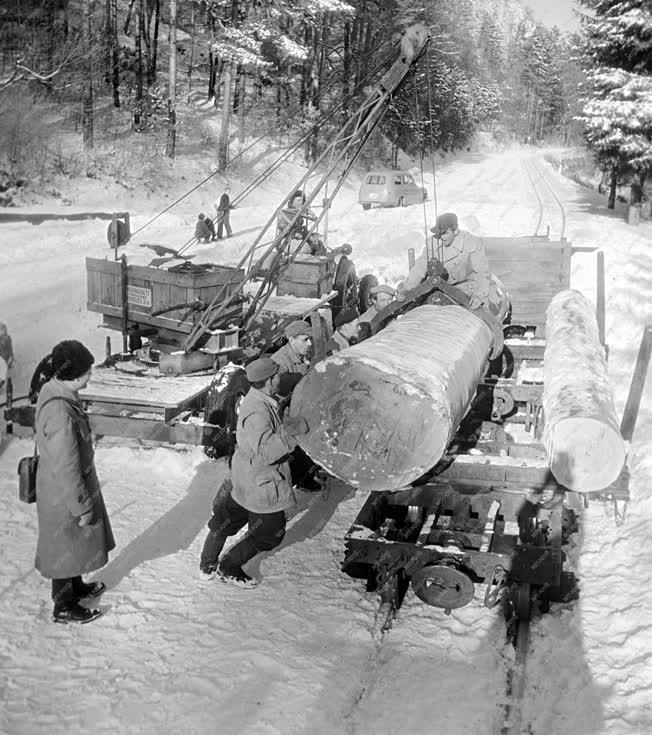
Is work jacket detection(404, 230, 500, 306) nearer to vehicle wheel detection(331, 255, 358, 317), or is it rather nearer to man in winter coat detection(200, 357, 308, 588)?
vehicle wheel detection(331, 255, 358, 317)

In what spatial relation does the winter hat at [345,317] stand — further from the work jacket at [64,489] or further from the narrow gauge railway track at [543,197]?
the work jacket at [64,489]

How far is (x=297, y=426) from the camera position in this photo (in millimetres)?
4840

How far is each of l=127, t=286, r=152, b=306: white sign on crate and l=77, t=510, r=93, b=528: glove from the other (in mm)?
4342

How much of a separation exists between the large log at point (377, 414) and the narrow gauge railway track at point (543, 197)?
806 cm

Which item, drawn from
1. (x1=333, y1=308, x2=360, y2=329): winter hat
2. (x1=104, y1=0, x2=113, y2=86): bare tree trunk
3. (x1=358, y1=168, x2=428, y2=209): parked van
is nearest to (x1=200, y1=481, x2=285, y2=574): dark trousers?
(x1=333, y1=308, x2=360, y2=329): winter hat

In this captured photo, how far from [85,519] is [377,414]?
2.01 m

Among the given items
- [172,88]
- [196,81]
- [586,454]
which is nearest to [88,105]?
[172,88]

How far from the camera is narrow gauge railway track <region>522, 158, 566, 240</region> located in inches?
816

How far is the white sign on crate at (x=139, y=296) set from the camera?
880cm

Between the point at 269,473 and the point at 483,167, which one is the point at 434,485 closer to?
the point at 269,473

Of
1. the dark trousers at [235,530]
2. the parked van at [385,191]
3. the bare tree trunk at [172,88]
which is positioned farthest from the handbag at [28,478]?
the bare tree trunk at [172,88]

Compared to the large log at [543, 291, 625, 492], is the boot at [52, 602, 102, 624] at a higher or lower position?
lower

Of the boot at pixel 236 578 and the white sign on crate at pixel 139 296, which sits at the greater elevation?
the white sign on crate at pixel 139 296

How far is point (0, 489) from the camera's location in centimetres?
688
